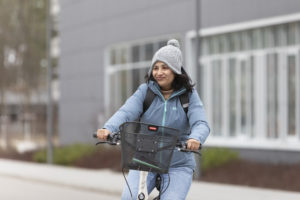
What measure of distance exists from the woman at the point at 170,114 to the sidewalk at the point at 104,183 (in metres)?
5.59

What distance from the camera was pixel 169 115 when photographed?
4.33 metres

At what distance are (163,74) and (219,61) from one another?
11.8m

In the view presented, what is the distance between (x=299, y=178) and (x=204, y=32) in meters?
5.96

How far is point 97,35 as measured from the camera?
21094 millimetres

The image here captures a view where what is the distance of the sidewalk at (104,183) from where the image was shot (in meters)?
9.95

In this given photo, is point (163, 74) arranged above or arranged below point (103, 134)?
above

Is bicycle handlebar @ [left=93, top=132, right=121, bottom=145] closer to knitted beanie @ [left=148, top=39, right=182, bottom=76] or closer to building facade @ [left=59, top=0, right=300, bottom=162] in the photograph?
knitted beanie @ [left=148, top=39, right=182, bottom=76]

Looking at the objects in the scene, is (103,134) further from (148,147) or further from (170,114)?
(170,114)

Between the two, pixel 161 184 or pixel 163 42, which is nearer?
pixel 161 184

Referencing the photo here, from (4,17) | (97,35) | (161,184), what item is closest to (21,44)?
(4,17)

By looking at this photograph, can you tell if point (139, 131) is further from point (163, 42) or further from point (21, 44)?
point (21, 44)

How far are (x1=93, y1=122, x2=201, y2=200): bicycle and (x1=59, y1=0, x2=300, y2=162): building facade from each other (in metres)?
8.86

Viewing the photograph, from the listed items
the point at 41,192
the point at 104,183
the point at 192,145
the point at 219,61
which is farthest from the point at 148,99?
the point at 219,61

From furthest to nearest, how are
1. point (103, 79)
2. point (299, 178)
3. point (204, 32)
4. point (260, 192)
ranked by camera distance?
1. point (103, 79)
2. point (204, 32)
3. point (299, 178)
4. point (260, 192)
